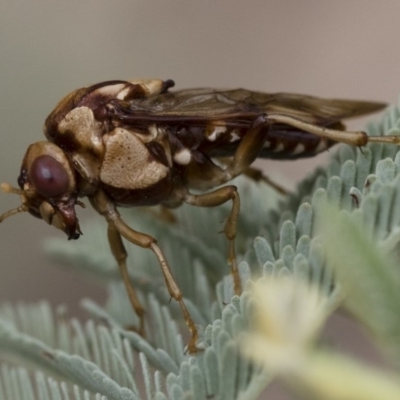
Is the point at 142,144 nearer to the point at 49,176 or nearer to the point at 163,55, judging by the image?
the point at 49,176

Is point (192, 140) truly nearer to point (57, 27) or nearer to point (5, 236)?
A: point (5, 236)

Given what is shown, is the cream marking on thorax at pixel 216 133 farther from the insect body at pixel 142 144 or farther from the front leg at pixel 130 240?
the front leg at pixel 130 240

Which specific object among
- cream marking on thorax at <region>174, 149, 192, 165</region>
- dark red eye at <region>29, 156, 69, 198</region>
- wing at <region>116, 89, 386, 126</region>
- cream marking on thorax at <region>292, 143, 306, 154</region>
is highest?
wing at <region>116, 89, 386, 126</region>

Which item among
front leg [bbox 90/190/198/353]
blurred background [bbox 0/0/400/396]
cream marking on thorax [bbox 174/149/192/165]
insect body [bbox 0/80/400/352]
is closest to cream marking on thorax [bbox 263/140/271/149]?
insect body [bbox 0/80/400/352]

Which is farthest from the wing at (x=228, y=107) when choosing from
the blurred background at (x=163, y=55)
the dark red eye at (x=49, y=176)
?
the blurred background at (x=163, y=55)

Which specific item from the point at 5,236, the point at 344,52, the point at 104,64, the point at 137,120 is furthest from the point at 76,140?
the point at 344,52

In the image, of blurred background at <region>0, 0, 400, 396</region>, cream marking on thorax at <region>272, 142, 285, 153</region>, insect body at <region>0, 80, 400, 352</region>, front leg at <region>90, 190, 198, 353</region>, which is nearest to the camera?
front leg at <region>90, 190, 198, 353</region>

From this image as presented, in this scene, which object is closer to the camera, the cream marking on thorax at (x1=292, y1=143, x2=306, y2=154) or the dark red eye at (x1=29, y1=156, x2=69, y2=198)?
the dark red eye at (x1=29, y1=156, x2=69, y2=198)

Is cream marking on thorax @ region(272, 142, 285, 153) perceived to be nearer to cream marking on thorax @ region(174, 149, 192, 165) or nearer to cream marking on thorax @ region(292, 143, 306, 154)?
cream marking on thorax @ region(292, 143, 306, 154)
